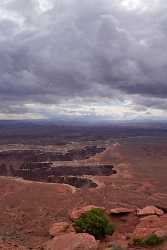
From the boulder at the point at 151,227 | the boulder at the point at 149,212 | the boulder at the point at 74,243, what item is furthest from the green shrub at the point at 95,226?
the boulder at the point at 149,212

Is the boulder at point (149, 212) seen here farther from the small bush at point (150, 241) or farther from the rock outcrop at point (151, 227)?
the small bush at point (150, 241)

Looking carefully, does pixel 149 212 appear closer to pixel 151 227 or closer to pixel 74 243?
pixel 151 227

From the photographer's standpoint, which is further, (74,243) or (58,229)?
(58,229)

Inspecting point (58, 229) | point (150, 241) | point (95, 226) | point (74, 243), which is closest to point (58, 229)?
point (58, 229)

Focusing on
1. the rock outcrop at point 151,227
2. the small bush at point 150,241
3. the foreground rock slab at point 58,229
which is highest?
the small bush at point 150,241

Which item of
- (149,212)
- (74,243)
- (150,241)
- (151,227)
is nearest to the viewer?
(74,243)

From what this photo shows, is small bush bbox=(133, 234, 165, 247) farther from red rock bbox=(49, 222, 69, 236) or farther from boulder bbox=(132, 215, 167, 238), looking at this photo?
A: red rock bbox=(49, 222, 69, 236)
